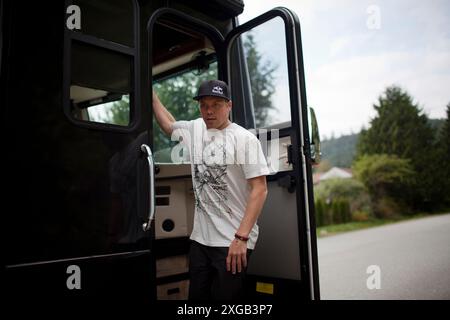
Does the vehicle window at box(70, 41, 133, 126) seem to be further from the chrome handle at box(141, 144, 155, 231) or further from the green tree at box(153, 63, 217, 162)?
the green tree at box(153, 63, 217, 162)

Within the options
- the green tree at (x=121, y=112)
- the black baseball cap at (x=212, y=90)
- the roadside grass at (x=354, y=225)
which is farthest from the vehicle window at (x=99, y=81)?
the roadside grass at (x=354, y=225)

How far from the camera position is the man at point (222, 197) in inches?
83.5

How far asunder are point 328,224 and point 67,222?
22.2 meters

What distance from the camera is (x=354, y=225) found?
2205cm

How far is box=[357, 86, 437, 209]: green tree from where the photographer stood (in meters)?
26.2

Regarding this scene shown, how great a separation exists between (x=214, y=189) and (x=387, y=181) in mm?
26402

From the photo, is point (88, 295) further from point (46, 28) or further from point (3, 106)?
point (46, 28)

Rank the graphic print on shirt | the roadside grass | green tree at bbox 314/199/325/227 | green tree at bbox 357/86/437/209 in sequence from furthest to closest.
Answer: green tree at bbox 357/86/437/209, green tree at bbox 314/199/325/227, the roadside grass, the graphic print on shirt

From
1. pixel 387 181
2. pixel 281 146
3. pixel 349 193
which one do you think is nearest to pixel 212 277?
pixel 281 146

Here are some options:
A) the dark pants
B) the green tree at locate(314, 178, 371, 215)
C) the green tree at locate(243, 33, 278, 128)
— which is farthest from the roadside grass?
the dark pants

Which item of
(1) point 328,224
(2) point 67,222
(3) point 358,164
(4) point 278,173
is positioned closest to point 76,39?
(2) point 67,222

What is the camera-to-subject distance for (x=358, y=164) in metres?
27.8

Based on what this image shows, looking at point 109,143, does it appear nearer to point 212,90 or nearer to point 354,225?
point 212,90

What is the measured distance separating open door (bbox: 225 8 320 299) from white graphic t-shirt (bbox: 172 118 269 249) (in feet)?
1.12
